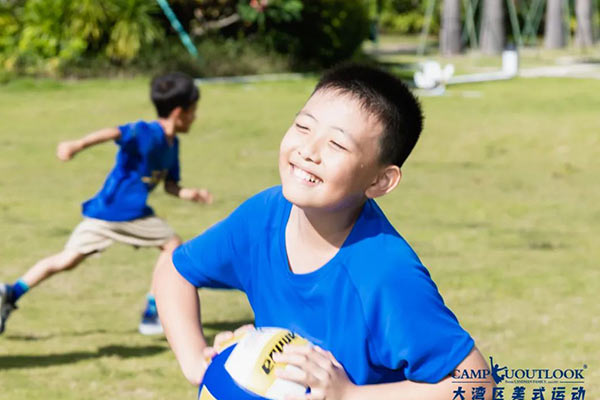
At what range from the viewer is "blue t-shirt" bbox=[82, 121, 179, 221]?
6.34m

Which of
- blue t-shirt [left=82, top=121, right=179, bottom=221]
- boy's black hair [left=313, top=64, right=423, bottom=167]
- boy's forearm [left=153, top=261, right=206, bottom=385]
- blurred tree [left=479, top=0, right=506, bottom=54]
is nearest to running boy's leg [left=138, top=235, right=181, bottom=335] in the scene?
blue t-shirt [left=82, top=121, right=179, bottom=221]

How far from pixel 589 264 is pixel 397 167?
20.1 ft

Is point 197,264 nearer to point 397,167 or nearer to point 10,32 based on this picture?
point 397,167

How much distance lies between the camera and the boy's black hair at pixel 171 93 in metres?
6.42

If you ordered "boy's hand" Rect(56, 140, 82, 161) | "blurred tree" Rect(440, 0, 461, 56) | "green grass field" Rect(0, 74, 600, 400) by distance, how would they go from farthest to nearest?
"blurred tree" Rect(440, 0, 461, 56)
"green grass field" Rect(0, 74, 600, 400)
"boy's hand" Rect(56, 140, 82, 161)

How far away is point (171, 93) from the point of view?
6.42 meters

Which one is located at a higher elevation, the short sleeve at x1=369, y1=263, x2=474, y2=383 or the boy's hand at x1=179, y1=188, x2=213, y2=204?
the short sleeve at x1=369, y1=263, x2=474, y2=383

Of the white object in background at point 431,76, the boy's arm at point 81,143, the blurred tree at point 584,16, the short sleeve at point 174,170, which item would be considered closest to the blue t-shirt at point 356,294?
the boy's arm at point 81,143

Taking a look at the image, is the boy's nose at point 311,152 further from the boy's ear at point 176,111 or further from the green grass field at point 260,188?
the boy's ear at point 176,111

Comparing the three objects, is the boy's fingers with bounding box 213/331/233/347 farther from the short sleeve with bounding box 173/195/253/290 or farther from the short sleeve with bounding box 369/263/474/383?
the short sleeve with bounding box 369/263/474/383

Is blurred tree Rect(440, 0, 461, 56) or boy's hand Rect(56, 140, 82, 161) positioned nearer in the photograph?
boy's hand Rect(56, 140, 82, 161)

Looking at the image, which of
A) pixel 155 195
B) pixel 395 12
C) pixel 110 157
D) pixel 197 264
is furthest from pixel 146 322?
pixel 395 12

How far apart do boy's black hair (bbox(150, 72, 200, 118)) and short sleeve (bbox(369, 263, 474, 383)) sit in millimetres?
4008

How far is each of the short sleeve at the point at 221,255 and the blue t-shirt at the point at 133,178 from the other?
3266 millimetres
